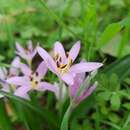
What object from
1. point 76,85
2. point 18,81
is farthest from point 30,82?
point 76,85

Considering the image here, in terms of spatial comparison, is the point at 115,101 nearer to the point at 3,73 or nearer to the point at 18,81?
the point at 18,81

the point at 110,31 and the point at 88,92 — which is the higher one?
the point at 110,31

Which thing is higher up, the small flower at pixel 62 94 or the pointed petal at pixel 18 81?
the pointed petal at pixel 18 81

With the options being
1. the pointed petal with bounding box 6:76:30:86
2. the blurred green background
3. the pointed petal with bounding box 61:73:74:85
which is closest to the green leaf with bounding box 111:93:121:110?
the blurred green background

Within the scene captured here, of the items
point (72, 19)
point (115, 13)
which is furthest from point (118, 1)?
point (72, 19)

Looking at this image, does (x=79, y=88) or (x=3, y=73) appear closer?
(x=79, y=88)

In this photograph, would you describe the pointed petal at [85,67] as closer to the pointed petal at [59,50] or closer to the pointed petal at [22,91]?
the pointed petal at [59,50]

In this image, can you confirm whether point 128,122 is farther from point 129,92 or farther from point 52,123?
point 52,123

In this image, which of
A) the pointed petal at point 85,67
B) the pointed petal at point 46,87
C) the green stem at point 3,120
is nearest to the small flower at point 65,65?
the pointed petal at point 85,67
